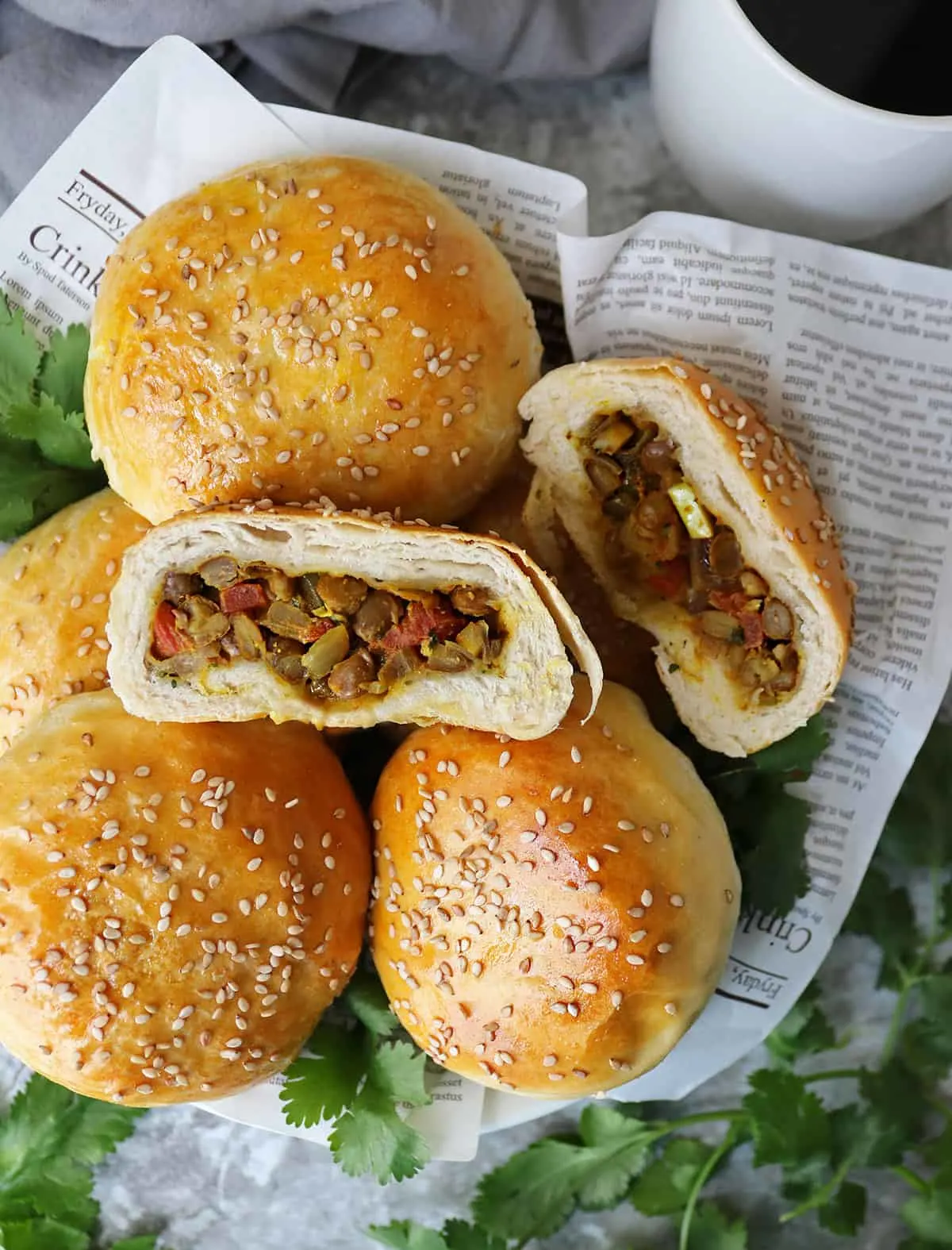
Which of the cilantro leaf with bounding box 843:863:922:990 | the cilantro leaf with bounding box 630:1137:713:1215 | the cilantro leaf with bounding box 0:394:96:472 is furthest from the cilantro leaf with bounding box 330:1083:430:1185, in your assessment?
the cilantro leaf with bounding box 0:394:96:472

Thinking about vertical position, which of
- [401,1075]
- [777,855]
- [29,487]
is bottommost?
[401,1075]

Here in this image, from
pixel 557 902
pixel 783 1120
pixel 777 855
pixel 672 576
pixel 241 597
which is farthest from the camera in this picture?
pixel 783 1120

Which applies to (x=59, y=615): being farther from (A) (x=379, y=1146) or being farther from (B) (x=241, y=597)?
(A) (x=379, y=1146)

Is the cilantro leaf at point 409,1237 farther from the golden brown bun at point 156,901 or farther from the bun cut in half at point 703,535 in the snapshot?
the bun cut in half at point 703,535

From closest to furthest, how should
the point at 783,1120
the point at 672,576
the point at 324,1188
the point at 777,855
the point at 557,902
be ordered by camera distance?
the point at 557,902 → the point at 672,576 → the point at 777,855 → the point at 783,1120 → the point at 324,1188

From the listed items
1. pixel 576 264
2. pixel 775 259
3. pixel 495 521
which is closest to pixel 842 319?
pixel 775 259

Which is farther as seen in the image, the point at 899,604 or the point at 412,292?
the point at 899,604

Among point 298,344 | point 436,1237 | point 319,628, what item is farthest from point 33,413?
point 436,1237

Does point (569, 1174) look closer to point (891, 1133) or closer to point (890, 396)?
point (891, 1133)
